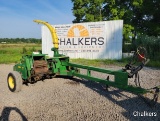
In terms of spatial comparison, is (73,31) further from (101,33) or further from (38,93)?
(38,93)

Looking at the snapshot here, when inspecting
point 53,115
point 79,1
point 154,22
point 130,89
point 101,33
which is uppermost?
point 79,1

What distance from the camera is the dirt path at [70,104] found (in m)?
5.02

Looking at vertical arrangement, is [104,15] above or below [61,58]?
above

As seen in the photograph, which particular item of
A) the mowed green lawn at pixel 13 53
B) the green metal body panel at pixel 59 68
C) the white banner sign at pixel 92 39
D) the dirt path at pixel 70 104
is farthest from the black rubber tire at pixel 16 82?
the mowed green lawn at pixel 13 53

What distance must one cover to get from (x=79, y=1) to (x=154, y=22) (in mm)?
9654

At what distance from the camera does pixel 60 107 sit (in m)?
5.63

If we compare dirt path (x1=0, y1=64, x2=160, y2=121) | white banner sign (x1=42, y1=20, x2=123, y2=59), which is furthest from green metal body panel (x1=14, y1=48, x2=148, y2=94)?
white banner sign (x1=42, y1=20, x2=123, y2=59)

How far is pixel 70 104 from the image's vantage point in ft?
19.2

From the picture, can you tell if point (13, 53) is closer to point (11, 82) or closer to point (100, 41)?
point (100, 41)

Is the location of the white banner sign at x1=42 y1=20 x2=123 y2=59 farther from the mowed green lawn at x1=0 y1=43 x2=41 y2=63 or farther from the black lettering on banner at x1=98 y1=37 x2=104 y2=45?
the mowed green lawn at x1=0 y1=43 x2=41 y2=63

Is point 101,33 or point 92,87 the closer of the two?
point 92,87

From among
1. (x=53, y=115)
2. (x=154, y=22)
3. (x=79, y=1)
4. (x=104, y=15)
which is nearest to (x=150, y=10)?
(x=154, y=22)

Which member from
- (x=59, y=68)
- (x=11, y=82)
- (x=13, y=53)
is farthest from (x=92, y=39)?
(x=13, y=53)

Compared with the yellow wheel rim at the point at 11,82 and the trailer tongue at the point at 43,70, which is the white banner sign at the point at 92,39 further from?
the yellow wheel rim at the point at 11,82
